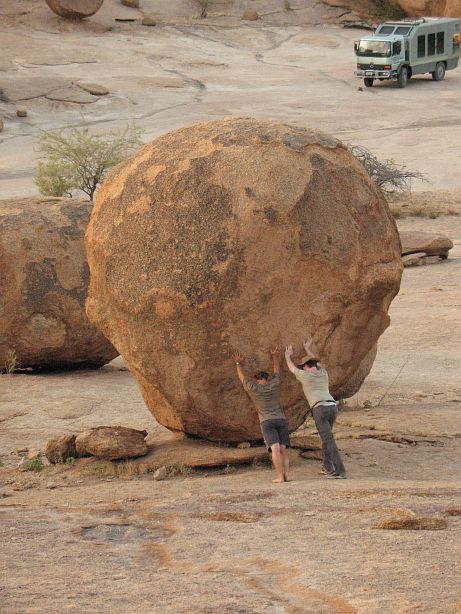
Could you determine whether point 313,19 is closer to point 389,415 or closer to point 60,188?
point 60,188

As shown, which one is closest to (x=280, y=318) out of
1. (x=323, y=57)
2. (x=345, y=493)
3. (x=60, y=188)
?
(x=345, y=493)

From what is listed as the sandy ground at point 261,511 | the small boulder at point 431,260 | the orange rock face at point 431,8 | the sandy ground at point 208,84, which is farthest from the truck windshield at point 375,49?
the small boulder at point 431,260

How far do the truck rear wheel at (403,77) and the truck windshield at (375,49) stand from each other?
1124 mm

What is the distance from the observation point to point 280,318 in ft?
26.2

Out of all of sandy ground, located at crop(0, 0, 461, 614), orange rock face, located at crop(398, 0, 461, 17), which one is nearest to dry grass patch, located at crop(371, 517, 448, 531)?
sandy ground, located at crop(0, 0, 461, 614)

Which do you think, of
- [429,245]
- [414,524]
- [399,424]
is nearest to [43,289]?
[399,424]

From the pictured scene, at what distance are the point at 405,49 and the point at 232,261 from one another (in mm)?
26679

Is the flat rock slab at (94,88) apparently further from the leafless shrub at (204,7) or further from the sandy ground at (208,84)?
the leafless shrub at (204,7)

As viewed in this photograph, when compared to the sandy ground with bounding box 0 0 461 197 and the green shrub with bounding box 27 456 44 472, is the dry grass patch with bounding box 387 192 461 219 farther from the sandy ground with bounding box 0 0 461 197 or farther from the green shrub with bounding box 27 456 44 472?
the green shrub with bounding box 27 456 44 472

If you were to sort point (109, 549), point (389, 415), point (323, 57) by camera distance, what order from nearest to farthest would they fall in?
point (109, 549)
point (389, 415)
point (323, 57)

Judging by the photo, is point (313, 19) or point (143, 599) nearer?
point (143, 599)

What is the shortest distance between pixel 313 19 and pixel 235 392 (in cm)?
3596

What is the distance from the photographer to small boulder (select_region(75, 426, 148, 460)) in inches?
329

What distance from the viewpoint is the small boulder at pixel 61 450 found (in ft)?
28.0
